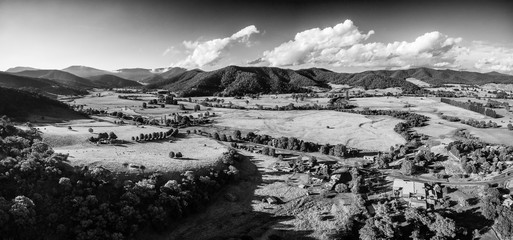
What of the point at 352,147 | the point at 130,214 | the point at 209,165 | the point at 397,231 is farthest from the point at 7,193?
the point at 352,147

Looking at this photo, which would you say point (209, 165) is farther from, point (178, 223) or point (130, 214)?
point (130, 214)

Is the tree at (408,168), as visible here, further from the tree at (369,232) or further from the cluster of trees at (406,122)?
the cluster of trees at (406,122)

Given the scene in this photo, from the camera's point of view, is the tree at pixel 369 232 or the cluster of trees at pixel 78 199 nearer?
the cluster of trees at pixel 78 199

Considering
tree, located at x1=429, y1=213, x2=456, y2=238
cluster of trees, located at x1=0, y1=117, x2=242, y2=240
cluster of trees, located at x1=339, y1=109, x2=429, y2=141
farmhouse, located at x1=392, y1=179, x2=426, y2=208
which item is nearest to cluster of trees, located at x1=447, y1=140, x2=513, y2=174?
farmhouse, located at x1=392, y1=179, x2=426, y2=208

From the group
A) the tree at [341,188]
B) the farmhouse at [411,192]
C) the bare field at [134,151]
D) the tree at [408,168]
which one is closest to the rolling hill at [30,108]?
the bare field at [134,151]

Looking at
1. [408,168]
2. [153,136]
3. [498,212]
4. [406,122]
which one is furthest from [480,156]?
[153,136]

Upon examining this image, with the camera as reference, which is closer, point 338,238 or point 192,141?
point 338,238
